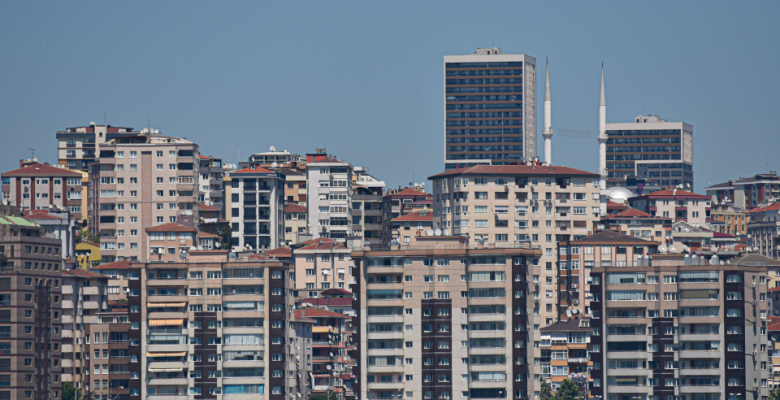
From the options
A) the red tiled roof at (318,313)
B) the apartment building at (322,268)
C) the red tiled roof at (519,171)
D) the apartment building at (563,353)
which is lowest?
the apartment building at (563,353)

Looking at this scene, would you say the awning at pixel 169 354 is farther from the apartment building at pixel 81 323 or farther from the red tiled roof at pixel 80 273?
the red tiled roof at pixel 80 273

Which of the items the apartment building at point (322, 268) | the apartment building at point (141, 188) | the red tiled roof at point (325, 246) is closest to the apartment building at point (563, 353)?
the apartment building at point (322, 268)

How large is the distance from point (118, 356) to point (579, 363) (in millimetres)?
41475

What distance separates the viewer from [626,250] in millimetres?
168875

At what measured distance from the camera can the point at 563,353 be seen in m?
148

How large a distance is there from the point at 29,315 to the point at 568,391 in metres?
48.0

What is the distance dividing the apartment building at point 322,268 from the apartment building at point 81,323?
36.8 meters

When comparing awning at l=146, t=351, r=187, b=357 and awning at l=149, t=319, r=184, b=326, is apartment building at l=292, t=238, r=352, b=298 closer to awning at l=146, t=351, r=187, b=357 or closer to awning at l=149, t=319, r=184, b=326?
awning at l=149, t=319, r=184, b=326

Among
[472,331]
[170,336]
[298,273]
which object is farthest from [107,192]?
[472,331]

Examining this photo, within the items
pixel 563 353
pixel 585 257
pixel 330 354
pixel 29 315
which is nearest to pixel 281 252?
pixel 330 354

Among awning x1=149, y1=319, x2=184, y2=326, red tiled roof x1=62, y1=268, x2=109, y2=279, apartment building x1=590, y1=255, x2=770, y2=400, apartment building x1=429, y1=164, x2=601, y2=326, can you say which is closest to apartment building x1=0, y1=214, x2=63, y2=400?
red tiled roof x1=62, y1=268, x2=109, y2=279

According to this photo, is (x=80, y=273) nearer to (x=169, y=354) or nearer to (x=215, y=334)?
(x=169, y=354)

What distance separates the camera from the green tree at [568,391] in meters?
139

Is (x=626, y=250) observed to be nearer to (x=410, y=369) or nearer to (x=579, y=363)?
(x=579, y=363)
